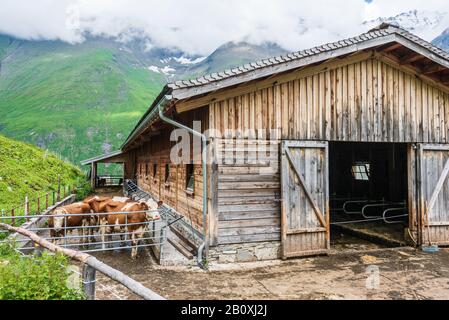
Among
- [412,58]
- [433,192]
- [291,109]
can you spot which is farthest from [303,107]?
[433,192]

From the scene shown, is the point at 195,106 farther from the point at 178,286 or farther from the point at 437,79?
the point at 437,79

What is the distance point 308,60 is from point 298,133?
174 centimetres

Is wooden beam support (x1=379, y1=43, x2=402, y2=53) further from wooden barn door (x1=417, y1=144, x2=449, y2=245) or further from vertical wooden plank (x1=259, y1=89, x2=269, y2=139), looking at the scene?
vertical wooden plank (x1=259, y1=89, x2=269, y2=139)

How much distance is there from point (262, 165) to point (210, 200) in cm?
153

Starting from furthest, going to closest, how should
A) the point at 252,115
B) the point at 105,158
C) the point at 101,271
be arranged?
the point at 105,158 < the point at 252,115 < the point at 101,271

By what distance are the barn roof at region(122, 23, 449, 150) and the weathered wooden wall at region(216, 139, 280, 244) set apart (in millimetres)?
1391

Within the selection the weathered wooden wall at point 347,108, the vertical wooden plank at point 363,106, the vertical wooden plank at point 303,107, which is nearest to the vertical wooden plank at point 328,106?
the weathered wooden wall at point 347,108

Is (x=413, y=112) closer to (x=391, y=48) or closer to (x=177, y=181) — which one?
(x=391, y=48)

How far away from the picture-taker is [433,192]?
9648 millimetres

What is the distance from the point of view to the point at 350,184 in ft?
53.7

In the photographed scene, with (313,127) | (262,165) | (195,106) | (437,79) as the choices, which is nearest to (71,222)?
(195,106)

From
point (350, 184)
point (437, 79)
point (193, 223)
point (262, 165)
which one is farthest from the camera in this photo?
point (350, 184)

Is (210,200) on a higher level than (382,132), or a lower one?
lower

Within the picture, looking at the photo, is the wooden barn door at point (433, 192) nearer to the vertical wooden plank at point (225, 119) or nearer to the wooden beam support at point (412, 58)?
the wooden beam support at point (412, 58)
